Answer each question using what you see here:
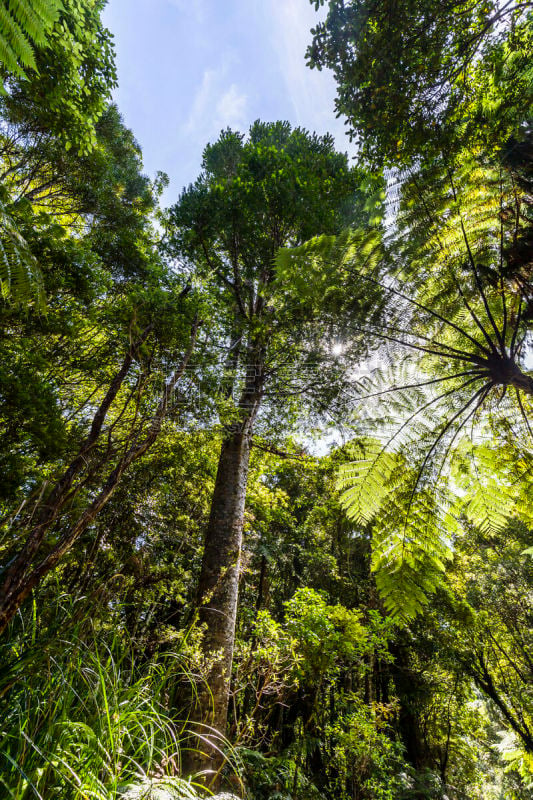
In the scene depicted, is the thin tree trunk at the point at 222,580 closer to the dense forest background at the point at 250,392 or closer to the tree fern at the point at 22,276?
the dense forest background at the point at 250,392

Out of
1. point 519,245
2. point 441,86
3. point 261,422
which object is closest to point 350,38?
point 441,86

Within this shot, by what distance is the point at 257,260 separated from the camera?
18.3 feet

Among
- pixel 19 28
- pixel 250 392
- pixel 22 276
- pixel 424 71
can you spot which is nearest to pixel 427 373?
pixel 424 71

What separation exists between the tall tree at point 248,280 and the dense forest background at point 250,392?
0.04 metres

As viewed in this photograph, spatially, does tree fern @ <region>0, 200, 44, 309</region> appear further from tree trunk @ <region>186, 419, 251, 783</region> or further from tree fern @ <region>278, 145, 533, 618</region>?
tree trunk @ <region>186, 419, 251, 783</region>

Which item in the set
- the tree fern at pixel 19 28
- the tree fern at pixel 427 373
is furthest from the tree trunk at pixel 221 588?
the tree fern at pixel 19 28

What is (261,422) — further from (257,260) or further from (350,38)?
(350,38)

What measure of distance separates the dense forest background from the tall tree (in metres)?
0.04

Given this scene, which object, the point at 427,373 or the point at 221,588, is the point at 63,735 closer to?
the point at 221,588

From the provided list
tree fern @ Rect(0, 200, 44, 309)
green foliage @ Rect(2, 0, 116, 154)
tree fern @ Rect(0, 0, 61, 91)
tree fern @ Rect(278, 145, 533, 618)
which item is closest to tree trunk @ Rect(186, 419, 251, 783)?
tree fern @ Rect(278, 145, 533, 618)

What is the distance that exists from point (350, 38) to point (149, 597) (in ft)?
18.5

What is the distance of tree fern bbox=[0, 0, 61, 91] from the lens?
4.25ft

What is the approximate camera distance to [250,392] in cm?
Result: 486

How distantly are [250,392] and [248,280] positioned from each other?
2414mm
